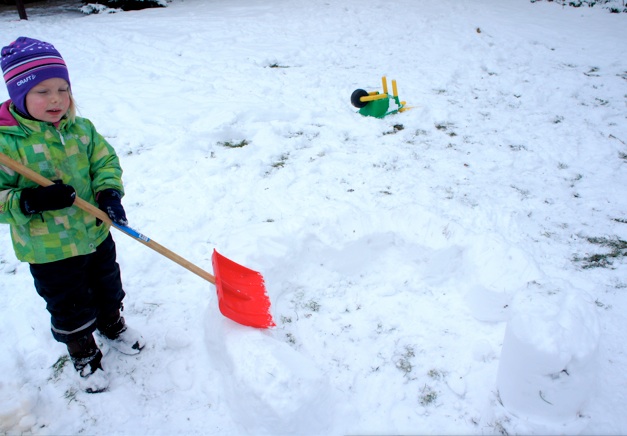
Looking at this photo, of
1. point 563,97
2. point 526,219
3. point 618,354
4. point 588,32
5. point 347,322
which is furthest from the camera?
point 588,32

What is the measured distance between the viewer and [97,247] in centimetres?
229

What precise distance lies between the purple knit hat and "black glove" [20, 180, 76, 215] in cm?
36

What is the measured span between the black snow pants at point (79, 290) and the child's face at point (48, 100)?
675 mm

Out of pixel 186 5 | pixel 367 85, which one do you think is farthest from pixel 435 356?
pixel 186 5

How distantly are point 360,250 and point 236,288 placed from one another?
1.03 meters

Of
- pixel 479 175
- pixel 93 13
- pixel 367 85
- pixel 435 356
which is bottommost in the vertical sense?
pixel 435 356

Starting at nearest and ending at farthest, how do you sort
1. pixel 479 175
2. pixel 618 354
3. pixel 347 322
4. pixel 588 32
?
pixel 618 354 < pixel 347 322 < pixel 479 175 < pixel 588 32

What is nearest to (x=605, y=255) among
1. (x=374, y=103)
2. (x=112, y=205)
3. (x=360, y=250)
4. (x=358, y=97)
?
(x=360, y=250)

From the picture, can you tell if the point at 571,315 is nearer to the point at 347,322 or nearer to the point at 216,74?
the point at 347,322

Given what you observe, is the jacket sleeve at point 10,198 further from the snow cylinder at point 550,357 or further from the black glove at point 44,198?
the snow cylinder at point 550,357

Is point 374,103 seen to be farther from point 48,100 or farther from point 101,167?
Result: point 48,100

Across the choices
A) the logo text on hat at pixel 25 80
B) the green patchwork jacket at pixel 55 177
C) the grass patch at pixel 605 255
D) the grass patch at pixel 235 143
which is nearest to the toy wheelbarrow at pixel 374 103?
the grass patch at pixel 235 143

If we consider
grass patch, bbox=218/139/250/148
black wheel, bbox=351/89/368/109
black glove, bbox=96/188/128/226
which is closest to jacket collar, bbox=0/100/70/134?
black glove, bbox=96/188/128/226

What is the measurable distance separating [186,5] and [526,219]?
10.6 meters
